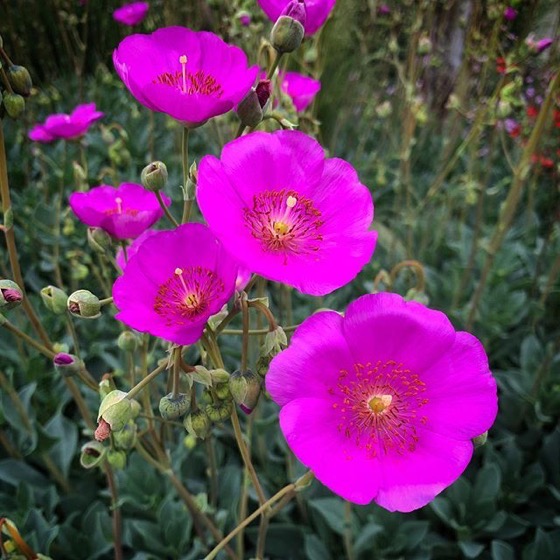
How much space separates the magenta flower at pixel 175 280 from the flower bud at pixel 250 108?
147 millimetres

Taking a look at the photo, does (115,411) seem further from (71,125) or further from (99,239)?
(71,125)

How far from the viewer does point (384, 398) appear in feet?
2.39

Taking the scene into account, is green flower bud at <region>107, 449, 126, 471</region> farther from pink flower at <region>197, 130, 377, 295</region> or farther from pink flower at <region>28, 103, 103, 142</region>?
pink flower at <region>28, 103, 103, 142</region>

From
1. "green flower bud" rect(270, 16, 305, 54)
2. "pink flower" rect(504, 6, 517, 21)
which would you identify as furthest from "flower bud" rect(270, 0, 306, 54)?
"pink flower" rect(504, 6, 517, 21)

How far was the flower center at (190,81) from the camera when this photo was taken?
0.77 m

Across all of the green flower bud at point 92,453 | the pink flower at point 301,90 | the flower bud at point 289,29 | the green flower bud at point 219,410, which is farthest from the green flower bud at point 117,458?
the pink flower at point 301,90

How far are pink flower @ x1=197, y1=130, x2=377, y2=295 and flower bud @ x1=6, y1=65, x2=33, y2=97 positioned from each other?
0.37 metres

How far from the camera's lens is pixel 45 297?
34.3 inches

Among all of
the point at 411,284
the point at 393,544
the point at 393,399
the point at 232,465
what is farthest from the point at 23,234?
the point at 393,399

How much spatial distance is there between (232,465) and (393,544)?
483mm

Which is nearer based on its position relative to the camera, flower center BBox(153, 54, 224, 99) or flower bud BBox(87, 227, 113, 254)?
flower center BBox(153, 54, 224, 99)

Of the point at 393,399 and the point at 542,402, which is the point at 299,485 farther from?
the point at 542,402

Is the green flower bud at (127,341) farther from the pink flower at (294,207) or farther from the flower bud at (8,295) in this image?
the pink flower at (294,207)

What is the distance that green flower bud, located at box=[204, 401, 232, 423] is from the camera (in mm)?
725
